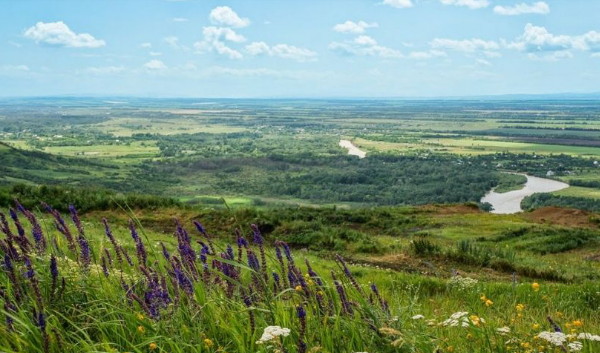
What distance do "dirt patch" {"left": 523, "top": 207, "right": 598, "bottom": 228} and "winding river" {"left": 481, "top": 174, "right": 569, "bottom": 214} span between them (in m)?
42.1

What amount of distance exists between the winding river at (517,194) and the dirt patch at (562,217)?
42088 mm

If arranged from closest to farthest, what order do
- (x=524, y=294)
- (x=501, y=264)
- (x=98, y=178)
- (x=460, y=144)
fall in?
(x=524, y=294) < (x=501, y=264) < (x=98, y=178) < (x=460, y=144)

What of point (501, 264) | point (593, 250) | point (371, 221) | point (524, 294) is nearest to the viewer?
point (524, 294)

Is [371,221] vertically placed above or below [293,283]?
below

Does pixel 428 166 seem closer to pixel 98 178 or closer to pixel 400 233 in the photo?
pixel 98 178

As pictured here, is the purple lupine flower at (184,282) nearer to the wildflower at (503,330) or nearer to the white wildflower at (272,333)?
the white wildflower at (272,333)

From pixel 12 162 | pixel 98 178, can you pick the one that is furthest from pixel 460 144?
pixel 12 162

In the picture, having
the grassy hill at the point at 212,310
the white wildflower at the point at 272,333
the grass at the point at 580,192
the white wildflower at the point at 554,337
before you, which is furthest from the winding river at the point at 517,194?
the white wildflower at the point at 272,333

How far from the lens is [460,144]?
634 feet

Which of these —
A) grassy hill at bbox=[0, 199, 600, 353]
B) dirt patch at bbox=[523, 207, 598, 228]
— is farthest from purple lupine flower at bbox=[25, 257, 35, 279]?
dirt patch at bbox=[523, 207, 598, 228]

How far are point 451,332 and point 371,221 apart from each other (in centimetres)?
2724

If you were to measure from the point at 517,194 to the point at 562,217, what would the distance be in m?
68.9

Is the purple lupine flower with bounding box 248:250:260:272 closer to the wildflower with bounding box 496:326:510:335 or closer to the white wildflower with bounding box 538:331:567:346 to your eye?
the wildflower with bounding box 496:326:510:335

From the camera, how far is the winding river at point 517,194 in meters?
83.2
